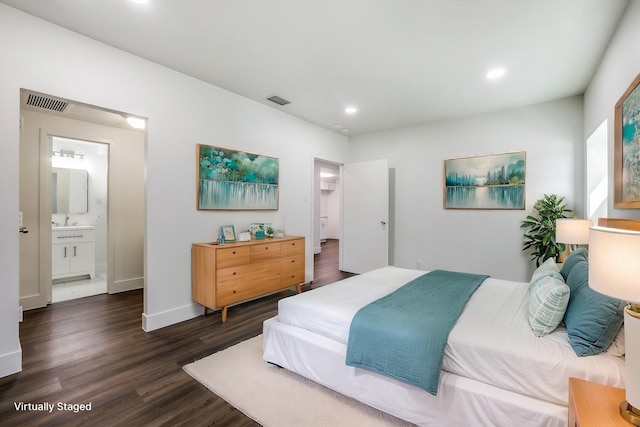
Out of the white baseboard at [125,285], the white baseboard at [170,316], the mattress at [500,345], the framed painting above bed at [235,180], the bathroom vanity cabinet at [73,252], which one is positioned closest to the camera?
the mattress at [500,345]

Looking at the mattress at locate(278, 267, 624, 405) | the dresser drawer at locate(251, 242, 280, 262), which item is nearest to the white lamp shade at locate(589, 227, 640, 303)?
the mattress at locate(278, 267, 624, 405)

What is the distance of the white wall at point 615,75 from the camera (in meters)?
1.95

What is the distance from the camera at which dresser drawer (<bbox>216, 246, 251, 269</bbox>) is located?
120 inches

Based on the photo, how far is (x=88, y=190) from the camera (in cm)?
522

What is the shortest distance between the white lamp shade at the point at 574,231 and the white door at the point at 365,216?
251cm

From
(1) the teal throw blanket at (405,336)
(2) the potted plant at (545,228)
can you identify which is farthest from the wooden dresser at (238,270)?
(2) the potted plant at (545,228)

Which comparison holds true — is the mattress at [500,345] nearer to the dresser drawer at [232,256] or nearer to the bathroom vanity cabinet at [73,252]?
the dresser drawer at [232,256]

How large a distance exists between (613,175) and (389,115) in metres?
2.76

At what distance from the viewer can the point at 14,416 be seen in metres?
1.71

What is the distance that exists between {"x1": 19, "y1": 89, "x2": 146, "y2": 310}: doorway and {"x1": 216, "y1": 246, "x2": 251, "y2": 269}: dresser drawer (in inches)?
64.2

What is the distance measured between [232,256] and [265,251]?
1.59 ft

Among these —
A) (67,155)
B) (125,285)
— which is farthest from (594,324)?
(67,155)

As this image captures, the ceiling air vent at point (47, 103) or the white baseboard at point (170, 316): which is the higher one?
the ceiling air vent at point (47, 103)

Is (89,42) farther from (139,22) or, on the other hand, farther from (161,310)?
(161,310)
